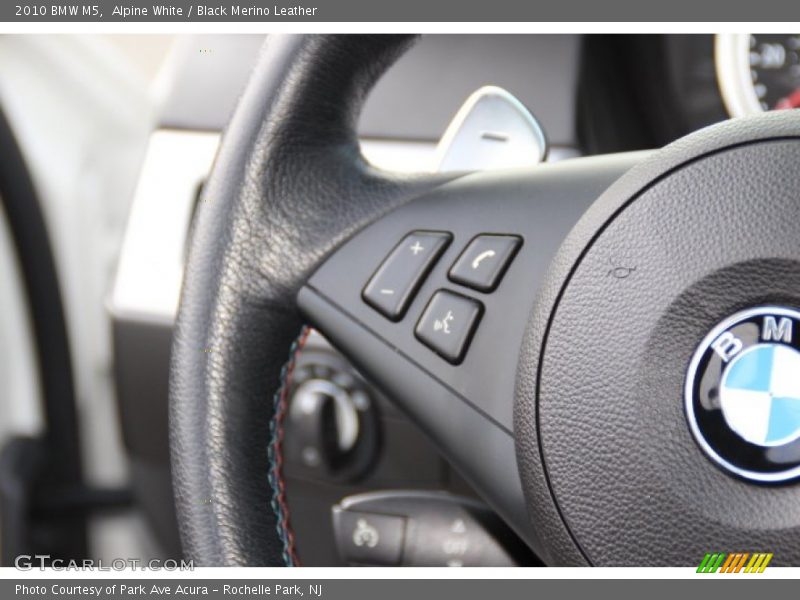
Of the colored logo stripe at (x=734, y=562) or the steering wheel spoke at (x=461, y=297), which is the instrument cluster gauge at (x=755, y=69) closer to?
the steering wheel spoke at (x=461, y=297)

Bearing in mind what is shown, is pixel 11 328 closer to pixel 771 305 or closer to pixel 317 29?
pixel 317 29

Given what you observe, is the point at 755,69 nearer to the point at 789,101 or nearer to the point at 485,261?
the point at 789,101

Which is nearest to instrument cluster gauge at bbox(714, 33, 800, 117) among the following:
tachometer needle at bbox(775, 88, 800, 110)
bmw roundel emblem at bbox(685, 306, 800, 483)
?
tachometer needle at bbox(775, 88, 800, 110)

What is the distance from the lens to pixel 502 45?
99 centimetres

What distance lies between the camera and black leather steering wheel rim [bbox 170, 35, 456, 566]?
571 millimetres

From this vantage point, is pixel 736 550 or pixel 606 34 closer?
pixel 736 550

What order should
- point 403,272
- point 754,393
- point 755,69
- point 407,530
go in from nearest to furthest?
point 754,393, point 403,272, point 407,530, point 755,69

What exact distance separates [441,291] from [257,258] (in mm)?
114

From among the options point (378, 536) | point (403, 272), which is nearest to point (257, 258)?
point (403, 272)

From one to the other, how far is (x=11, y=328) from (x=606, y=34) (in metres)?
0.88

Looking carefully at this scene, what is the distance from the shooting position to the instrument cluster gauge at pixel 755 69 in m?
1.04

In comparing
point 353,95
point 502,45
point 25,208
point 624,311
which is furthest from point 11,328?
point 624,311

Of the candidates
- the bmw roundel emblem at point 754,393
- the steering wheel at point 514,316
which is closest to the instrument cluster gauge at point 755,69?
the steering wheel at point 514,316

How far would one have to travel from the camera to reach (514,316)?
537mm
